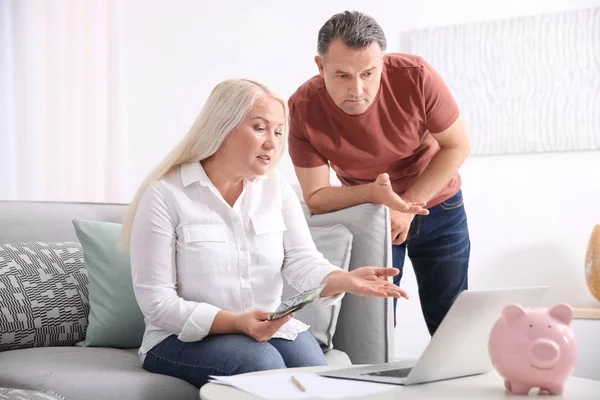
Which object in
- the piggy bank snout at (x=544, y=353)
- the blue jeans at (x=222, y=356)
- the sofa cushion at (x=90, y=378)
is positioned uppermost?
the piggy bank snout at (x=544, y=353)

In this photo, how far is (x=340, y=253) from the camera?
85.6 inches

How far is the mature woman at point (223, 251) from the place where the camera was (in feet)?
5.33

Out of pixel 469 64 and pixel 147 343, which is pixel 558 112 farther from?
pixel 147 343

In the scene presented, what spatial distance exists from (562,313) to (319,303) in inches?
38.2

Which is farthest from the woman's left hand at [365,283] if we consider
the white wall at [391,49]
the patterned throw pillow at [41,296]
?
the white wall at [391,49]

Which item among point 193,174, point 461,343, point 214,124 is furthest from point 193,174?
point 461,343

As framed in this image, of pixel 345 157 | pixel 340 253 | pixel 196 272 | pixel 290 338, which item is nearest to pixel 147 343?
pixel 196 272

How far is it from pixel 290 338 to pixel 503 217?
211 cm

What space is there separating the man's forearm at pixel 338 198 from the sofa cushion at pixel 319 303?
70 mm

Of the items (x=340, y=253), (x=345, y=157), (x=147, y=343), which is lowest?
(x=147, y=343)

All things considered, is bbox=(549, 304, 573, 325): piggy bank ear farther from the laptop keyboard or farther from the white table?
the laptop keyboard

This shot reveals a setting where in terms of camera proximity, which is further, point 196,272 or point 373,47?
point 373,47

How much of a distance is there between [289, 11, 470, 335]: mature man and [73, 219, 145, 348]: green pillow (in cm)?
57

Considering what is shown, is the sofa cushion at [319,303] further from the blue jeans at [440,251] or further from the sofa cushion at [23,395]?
the sofa cushion at [23,395]
